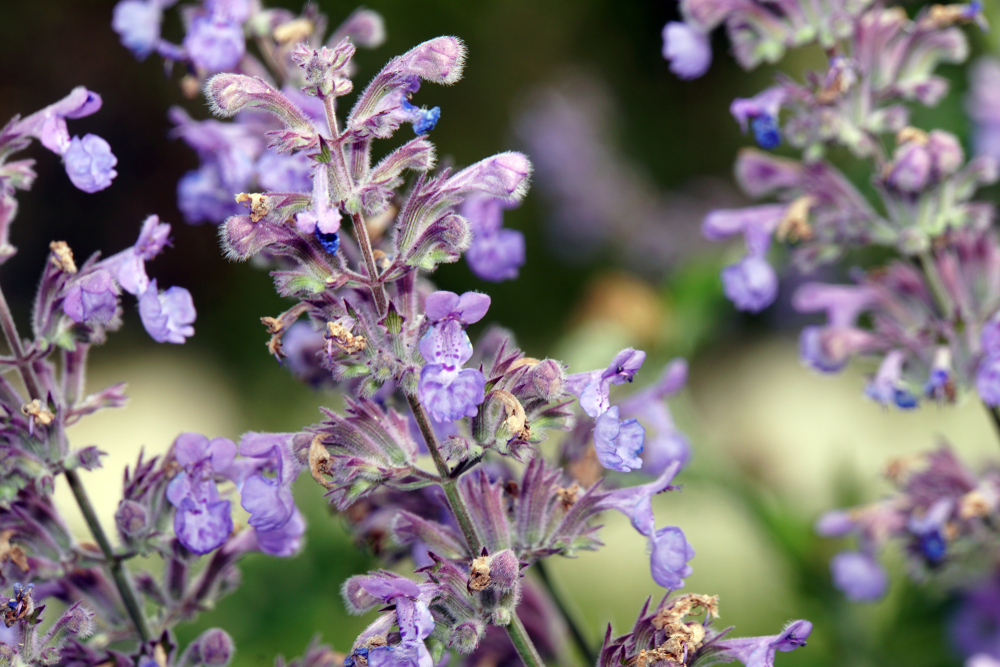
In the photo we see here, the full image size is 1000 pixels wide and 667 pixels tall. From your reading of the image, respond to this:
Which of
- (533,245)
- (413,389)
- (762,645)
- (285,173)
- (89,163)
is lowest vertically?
(533,245)

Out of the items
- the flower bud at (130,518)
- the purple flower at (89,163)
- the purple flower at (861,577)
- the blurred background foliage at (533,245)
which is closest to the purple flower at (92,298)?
the purple flower at (89,163)

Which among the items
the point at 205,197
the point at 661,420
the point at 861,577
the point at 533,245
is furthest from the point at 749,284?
the point at 533,245

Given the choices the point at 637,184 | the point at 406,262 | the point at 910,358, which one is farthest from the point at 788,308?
the point at 406,262

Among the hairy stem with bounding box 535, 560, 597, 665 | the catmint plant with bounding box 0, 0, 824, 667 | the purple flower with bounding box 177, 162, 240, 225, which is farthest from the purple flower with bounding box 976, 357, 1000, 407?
the purple flower with bounding box 177, 162, 240, 225

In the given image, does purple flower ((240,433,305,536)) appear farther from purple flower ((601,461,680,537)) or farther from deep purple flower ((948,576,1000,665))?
deep purple flower ((948,576,1000,665))

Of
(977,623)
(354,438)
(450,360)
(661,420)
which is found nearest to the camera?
(450,360)

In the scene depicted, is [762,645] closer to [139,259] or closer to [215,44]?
[139,259]
